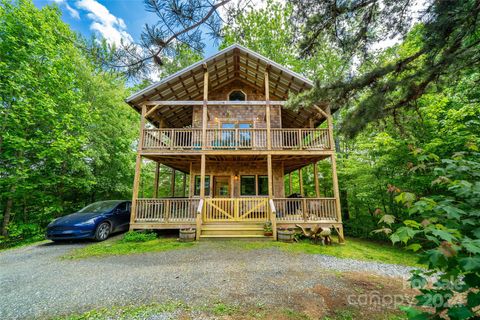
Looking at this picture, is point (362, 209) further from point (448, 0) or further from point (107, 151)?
point (107, 151)

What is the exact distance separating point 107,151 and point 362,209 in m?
16.2

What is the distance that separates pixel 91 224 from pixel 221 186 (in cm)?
589

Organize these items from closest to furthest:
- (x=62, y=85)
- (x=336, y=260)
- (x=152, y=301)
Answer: (x=152, y=301)
(x=336, y=260)
(x=62, y=85)

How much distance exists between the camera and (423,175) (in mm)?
7340

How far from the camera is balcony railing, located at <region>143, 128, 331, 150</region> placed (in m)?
8.88

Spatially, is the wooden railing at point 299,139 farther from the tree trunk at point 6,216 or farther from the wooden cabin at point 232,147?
the tree trunk at point 6,216

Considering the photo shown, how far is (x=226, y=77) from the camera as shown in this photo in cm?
1121

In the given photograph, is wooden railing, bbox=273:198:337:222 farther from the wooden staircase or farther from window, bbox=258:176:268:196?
window, bbox=258:176:268:196

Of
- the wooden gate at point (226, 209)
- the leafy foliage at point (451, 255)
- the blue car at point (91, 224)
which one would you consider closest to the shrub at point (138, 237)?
the blue car at point (91, 224)

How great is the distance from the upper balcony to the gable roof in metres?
2.02

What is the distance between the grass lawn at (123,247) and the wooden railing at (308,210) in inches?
153

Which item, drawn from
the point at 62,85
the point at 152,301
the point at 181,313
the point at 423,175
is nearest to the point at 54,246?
the point at 152,301

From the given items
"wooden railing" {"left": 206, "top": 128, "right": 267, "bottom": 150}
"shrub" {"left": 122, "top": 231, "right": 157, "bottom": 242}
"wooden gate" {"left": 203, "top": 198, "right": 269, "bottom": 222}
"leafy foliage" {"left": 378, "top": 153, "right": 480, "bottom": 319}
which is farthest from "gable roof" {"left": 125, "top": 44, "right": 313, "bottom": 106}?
"leafy foliage" {"left": 378, "top": 153, "right": 480, "bottom": 319}

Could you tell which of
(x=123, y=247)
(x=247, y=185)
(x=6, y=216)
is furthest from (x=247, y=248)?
(x=6, y=216)
